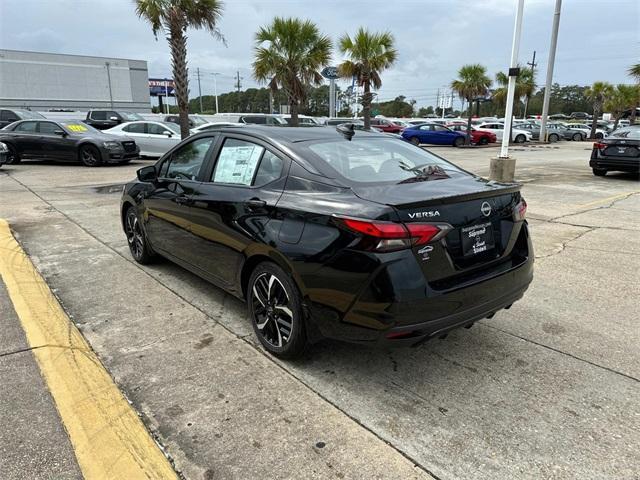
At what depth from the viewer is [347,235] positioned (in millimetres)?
2637

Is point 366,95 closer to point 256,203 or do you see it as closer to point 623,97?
point 256,203

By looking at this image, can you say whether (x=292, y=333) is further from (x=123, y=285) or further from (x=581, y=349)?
(x=123, y=285)

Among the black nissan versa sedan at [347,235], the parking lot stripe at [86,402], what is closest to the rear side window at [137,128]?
the parking lot stripe at [86,402]

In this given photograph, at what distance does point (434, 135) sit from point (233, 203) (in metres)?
27.1

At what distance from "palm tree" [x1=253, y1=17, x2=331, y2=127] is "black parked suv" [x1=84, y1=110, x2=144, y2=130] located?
7175 millimetres

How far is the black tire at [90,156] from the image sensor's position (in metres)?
15.1

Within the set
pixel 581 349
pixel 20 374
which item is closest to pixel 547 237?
pixel 581 349

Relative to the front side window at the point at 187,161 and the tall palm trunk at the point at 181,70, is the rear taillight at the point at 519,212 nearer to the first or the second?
the front side window at the point at 187,161

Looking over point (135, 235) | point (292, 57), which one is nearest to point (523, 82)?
point (292, 57)

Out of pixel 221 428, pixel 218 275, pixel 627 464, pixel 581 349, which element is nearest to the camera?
pixel 627 464

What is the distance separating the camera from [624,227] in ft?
23.7

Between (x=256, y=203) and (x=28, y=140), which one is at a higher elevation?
(x=256, y=203)

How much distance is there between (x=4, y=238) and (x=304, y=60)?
15303 millimetres

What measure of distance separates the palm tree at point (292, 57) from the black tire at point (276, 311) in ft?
57.5
